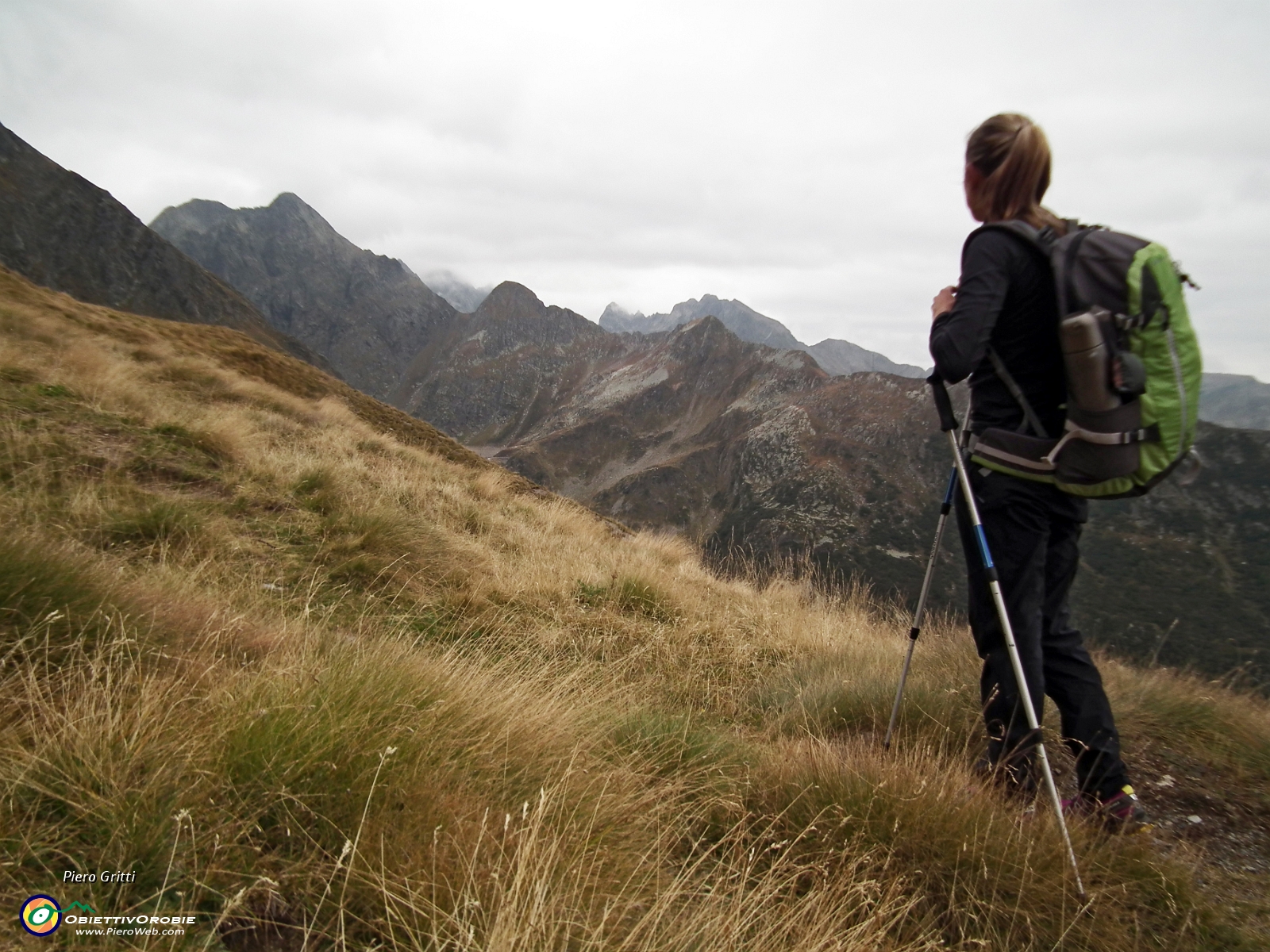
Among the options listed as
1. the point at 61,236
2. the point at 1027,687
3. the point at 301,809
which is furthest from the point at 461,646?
the point at 61,236

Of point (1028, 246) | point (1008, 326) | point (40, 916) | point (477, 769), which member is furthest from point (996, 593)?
point (40, 916)

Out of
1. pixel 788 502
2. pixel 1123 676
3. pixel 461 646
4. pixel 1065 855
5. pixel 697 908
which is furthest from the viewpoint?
pixel 788 502

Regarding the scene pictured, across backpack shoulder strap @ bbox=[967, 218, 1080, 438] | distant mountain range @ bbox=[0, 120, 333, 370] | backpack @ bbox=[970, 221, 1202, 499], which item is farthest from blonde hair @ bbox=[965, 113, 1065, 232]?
distant mountain range @ bbox=[0, 120, 333, 370]

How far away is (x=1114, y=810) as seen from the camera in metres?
2.44

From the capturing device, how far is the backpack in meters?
2.26

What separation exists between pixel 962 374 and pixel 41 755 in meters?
3.16

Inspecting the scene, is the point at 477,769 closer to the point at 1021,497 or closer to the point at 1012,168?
the point at 1021,497

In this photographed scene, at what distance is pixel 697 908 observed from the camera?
1.64 metres

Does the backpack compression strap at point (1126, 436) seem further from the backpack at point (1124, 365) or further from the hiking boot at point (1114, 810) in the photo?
the hiking boot at point (1114, 810)

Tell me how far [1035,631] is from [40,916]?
317 cm

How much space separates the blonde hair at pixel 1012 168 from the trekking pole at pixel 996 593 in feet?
2.67

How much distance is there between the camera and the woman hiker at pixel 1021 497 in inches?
98.3

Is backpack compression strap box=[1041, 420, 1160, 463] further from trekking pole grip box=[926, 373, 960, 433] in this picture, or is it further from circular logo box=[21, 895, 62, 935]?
circular logo box=[21, 895, 62, 935]

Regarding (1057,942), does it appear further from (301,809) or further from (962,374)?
(301,809)
